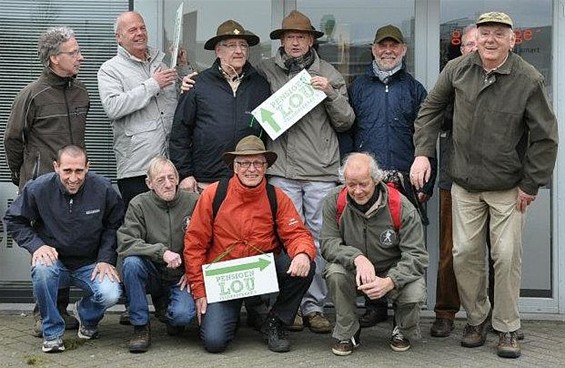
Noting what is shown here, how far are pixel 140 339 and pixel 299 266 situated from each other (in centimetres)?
110

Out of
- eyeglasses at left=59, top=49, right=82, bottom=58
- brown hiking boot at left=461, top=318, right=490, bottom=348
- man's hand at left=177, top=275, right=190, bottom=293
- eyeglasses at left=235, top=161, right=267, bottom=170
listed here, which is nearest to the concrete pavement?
brown hiking boot at left=461, top=318, right=490, bottom=348

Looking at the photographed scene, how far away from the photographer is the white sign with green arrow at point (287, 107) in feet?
20.8

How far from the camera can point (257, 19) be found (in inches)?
283

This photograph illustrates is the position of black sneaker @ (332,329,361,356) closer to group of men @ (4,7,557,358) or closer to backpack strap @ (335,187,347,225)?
group of men @ (4,7,557,358)

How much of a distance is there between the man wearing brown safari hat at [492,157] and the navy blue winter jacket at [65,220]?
6.61 ft

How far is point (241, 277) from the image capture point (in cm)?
591

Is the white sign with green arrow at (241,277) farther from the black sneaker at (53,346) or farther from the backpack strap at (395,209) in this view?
the black sneaker at (53,346)

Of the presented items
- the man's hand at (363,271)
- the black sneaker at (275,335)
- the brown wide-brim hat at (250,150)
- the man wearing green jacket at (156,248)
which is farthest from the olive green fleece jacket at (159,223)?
the man's hand at (363,271)

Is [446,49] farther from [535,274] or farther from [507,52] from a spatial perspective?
[535,274]

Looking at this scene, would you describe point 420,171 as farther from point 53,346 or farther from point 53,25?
point 53,25

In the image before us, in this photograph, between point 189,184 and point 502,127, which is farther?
point 189,184

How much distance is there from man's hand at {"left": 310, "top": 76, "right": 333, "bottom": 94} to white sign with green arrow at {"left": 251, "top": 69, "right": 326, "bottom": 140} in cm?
3

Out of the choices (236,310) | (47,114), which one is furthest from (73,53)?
(236,310)

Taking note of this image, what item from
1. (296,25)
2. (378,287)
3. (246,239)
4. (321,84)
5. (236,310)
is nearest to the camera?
(378,287)
